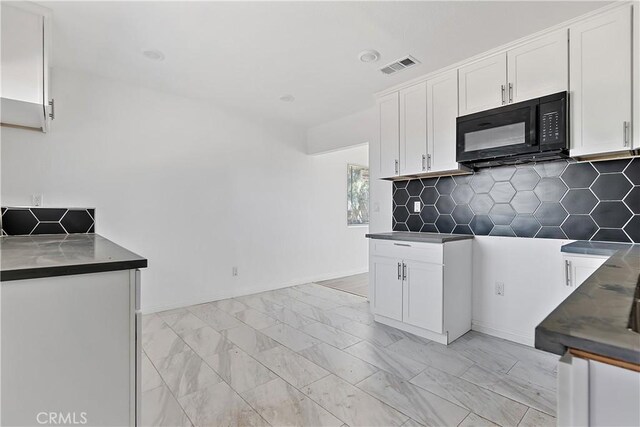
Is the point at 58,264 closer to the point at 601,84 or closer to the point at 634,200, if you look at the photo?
the point at 601,84

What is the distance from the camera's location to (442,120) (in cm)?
292

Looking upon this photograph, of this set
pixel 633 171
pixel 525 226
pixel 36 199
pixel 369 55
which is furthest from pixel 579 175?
pixel 36 199

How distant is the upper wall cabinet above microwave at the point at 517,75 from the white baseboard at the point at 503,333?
6.35 ft

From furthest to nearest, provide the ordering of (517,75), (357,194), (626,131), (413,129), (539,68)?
(357,194) → (413,129) → (517,75) → (539,68) → (626,131)

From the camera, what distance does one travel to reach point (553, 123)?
2246 mm

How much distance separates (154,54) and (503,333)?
3.91 meters

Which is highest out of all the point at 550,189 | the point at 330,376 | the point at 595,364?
the point at 550,189

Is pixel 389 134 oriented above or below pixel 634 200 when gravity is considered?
above

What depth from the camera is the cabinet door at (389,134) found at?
3.30 meters

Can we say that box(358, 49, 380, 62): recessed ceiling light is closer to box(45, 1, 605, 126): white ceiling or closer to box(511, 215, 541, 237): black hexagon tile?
box(45, 1, 605, 126): white ceiling

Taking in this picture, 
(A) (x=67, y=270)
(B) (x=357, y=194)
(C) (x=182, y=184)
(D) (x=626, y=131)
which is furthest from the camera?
(B) (x=357, y=194)

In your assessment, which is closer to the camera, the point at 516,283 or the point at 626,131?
the point at 626,131

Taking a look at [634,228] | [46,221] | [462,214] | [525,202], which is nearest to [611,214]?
→ [634,228]

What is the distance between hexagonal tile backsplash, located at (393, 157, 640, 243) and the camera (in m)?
2.21
